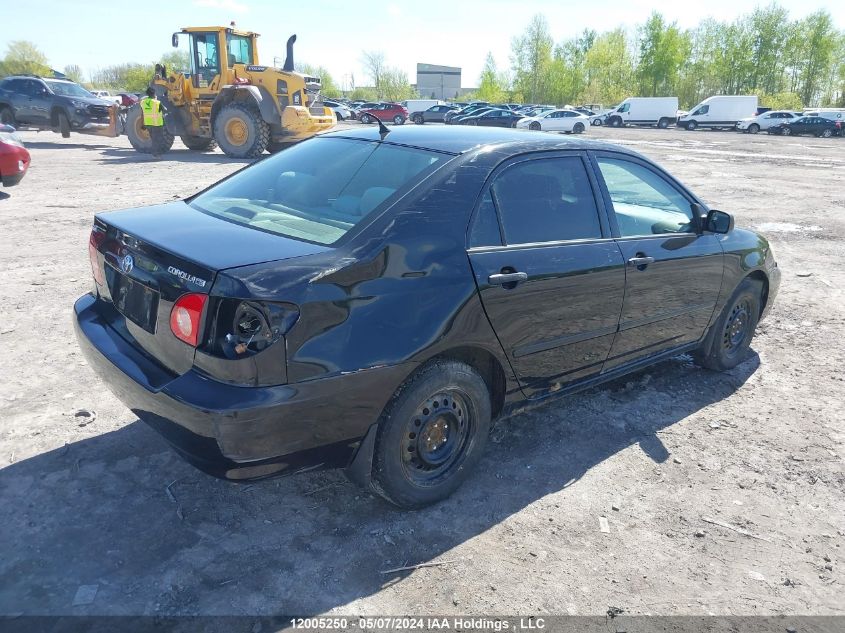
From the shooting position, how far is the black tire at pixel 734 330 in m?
4.66

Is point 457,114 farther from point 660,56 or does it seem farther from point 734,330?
point 660,56

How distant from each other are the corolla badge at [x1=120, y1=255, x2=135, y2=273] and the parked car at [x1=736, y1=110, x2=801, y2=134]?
49.0 metres

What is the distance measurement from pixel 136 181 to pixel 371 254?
11.9 meters

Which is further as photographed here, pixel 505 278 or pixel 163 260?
pixel 505 278

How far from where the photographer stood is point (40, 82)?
808 inches

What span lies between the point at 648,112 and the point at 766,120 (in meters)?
8.21

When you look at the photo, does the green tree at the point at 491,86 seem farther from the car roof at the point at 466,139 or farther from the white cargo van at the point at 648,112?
the car roof at the point at 466,139

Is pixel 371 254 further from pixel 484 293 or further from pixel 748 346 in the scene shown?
pixel 748 346

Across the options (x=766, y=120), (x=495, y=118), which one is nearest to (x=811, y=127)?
(x=766, y=120)

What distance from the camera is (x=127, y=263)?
2869mm

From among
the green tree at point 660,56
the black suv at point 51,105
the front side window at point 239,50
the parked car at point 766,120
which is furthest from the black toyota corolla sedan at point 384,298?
the green tree at point 660,56

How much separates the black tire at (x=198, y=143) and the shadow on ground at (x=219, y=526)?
55.9ft

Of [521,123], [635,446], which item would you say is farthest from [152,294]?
[521,123]

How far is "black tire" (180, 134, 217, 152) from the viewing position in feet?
61.8
